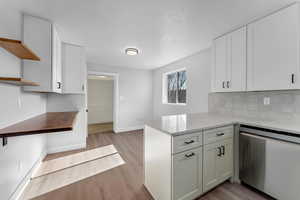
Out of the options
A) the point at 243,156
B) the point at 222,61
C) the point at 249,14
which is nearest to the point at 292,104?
the point at 243,156

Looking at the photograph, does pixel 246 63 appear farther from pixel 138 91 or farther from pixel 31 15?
pixel 138 91

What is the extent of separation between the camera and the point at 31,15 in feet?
5.73

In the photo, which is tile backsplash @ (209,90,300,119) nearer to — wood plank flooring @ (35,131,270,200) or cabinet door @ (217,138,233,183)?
cabinet door @ (217,138,233,183)

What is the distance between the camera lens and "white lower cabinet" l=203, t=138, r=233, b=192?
1.58 m

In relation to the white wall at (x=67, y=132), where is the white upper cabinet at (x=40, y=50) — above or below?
above

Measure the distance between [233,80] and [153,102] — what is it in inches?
138

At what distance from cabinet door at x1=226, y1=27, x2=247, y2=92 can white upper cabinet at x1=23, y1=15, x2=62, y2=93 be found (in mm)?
2878

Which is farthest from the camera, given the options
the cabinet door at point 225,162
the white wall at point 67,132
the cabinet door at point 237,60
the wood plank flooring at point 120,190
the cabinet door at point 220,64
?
the white wall at point 67,132

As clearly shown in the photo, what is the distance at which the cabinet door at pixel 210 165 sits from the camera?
1.56m

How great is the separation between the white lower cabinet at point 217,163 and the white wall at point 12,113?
87.3 inches

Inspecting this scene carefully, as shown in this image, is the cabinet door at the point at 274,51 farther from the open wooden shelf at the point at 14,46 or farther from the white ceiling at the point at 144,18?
the open wooden shelf at the point at 14,46

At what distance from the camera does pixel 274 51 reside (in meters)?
1.65

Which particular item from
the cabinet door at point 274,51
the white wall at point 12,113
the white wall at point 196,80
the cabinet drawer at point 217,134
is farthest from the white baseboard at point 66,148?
the cabinet door at point 274,51

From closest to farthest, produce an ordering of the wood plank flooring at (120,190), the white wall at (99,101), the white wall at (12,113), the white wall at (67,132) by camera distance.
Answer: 1. the white wall at (12,113)
2. the wood plank flooring at (120,190)
3. the white wall at (67,132)
4. the white wall at (99,101)
